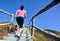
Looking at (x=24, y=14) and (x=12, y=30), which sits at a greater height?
(x=24, y=14)

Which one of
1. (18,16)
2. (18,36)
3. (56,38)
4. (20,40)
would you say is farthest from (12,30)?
(56,38)

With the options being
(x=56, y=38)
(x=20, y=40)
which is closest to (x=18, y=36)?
(x=20, y=40)

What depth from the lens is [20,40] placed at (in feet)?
24.7

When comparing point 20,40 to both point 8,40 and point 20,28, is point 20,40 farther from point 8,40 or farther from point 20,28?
point 20,28

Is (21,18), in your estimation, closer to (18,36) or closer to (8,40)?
(18,36)

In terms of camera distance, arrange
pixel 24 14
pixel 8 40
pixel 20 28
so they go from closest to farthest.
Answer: pixel 8 40, pixel 20 28, pixel 24 14

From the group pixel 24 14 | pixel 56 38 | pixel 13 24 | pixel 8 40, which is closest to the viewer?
pixel 56 38

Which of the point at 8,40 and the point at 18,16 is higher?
the point at 18,16

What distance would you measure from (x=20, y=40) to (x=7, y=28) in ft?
12.8

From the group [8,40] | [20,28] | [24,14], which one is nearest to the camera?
[8,40]

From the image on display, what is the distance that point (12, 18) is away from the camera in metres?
11.5

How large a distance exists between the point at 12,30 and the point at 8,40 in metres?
3.88

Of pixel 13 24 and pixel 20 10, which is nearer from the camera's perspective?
pixel 20 10

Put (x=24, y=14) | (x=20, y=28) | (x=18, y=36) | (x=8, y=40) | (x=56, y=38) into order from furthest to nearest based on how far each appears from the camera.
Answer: (x=24, y=14), (x=20, y=28), (x=18, y=36), (x=8, y=40), (x=56, y=38)
